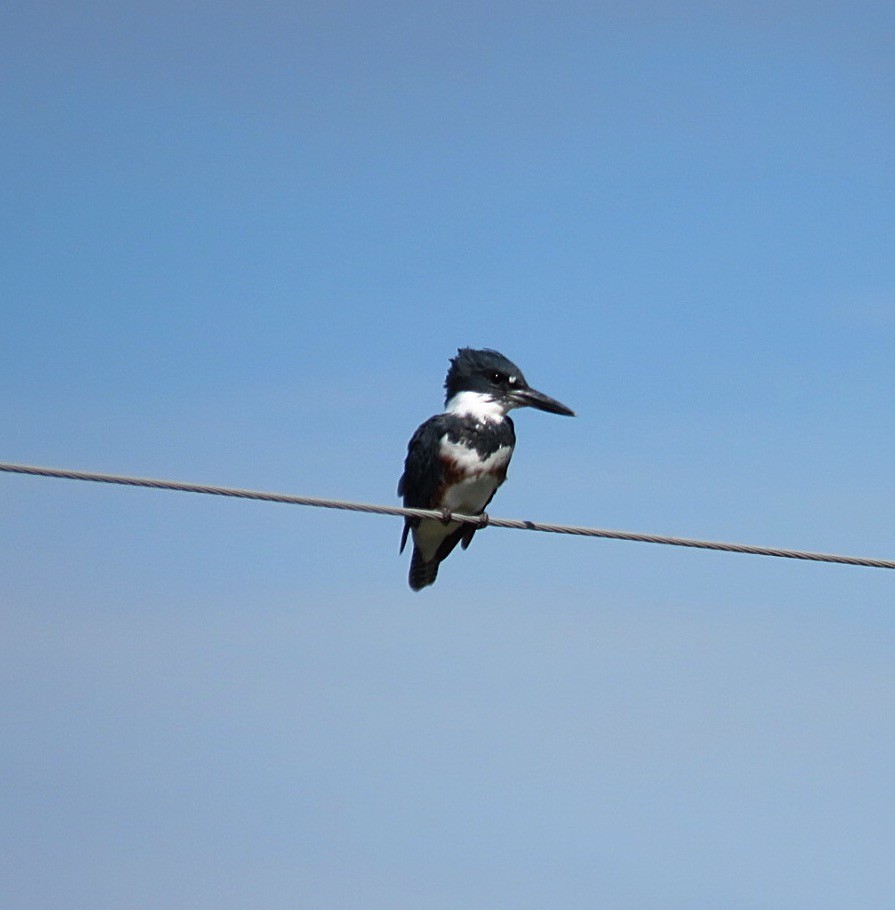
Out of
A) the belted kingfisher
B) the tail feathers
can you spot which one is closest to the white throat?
the belted kingfisher

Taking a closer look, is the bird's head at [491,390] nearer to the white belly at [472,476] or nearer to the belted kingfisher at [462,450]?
the belted kingfisher at [462,450]

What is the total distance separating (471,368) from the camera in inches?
289

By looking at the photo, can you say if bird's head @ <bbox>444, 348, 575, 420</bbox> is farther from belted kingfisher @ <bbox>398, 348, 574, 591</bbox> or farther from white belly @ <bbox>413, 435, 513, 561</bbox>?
white belly @ <bbox>413, 435, 513, 561</bbox>

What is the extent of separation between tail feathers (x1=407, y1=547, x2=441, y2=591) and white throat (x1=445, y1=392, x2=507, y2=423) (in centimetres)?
82

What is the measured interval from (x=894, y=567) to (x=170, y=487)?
7.91ft

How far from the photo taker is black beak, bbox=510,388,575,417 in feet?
23.8

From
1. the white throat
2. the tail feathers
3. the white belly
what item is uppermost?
the white throat

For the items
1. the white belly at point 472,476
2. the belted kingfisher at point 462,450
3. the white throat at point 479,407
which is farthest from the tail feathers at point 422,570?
the white throat at point 479,407

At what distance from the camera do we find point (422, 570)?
24.8 ft

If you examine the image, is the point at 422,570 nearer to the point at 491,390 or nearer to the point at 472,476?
the point at 472,476

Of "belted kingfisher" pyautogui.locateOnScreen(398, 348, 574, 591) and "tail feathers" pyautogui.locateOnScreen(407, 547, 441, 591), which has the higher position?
"belted kingfisher" pyautogui.locateOnScreen(398, 348, 574, 591)

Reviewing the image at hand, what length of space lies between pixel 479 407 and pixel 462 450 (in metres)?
0.31

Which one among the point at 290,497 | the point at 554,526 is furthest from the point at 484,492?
the point at 290,497

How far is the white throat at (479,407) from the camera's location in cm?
717
